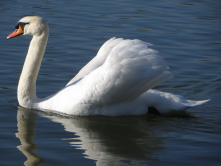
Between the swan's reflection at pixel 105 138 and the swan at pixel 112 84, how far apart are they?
0.16 meters

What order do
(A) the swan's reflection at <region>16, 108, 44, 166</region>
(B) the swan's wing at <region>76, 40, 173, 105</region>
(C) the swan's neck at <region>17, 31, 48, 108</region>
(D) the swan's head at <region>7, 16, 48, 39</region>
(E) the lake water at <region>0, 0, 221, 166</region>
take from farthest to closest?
1. (C) the swan's neck at <region>17, 31, 48, 108</region>
2. (D) the swan's head at <region>7, 16, 48, 39</region>
3. (B) the swan's wing at <region>76, 40, 173, 105</region>
4. (E) the lake water at <region>0, 0, 221, 166</region>
5. (A) the swan's reflection at <region>16, 108, 44, 166</region>

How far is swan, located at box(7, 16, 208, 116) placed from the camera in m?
6.22

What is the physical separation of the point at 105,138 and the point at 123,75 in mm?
971

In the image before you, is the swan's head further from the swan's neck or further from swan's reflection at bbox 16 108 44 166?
swan's reflection at bbox 16 108 44 166

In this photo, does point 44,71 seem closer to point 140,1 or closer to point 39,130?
point 39,130

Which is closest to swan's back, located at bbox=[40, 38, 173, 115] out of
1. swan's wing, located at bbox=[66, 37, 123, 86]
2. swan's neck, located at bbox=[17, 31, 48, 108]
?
swan's wing, located at bbox=[66, 37, 123, 86]

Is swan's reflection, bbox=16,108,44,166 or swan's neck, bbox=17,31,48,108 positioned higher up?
swan's neck, bbox=17,31,48,108

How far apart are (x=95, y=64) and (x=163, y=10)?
732cm

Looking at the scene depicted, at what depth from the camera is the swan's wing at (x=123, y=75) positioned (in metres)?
6.18

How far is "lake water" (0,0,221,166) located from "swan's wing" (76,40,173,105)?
490 millimetres

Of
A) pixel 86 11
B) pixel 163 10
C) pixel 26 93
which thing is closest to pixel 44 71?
pixel 26 93

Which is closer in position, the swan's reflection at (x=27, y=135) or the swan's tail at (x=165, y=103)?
the swan's reflection at (x=27, y=135)

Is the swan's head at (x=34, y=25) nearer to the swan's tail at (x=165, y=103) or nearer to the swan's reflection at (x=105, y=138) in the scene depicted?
the swan's reflection at (x=105, y=138)

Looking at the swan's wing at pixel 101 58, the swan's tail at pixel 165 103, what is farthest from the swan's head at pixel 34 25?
the swan's tail at pixel 165 103
